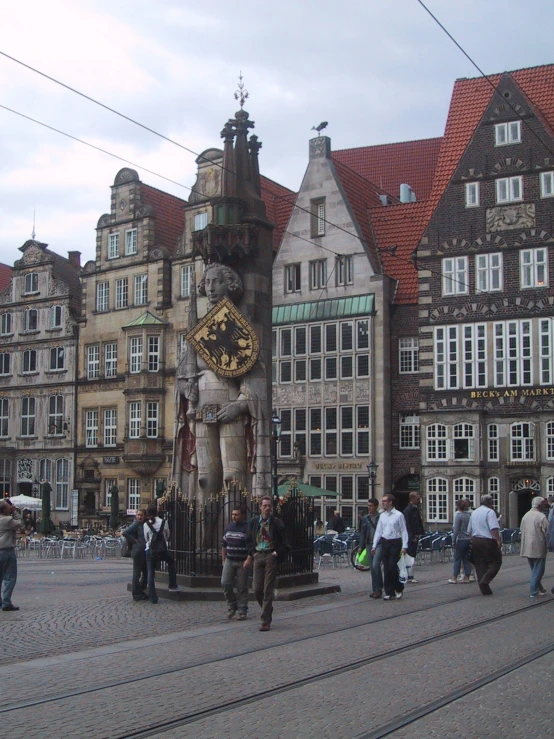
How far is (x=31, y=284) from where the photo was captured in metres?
53.5

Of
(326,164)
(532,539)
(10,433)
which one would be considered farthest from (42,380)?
(532,539)

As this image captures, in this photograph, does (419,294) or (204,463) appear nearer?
(204,463)

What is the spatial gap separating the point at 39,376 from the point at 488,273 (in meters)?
23.5

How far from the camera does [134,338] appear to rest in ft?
160

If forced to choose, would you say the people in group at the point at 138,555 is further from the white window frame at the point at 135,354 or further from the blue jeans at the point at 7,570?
the white window frame at the point at 135,354

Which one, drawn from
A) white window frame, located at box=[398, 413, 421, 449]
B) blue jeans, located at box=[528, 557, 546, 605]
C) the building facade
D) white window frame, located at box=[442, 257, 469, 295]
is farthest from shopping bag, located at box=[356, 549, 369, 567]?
the building facade

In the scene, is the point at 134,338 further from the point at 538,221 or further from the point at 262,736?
the point at 262,736

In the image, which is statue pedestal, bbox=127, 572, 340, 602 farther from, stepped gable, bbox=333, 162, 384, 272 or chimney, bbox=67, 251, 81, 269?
chimney, bbox=67, 251, 81, 269

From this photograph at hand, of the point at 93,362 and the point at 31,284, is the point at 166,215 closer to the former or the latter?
the point at 93,362

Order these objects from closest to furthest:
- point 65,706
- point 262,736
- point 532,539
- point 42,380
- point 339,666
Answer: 1. point 262,736
2. point 65,706
3. point 339,666
4. point 532,539
5. point 42,380

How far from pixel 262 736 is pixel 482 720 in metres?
1.66

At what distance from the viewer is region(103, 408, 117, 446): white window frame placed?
49812 mm

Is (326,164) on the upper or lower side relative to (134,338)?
upper

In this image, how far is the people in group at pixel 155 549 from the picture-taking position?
53.0 ft
